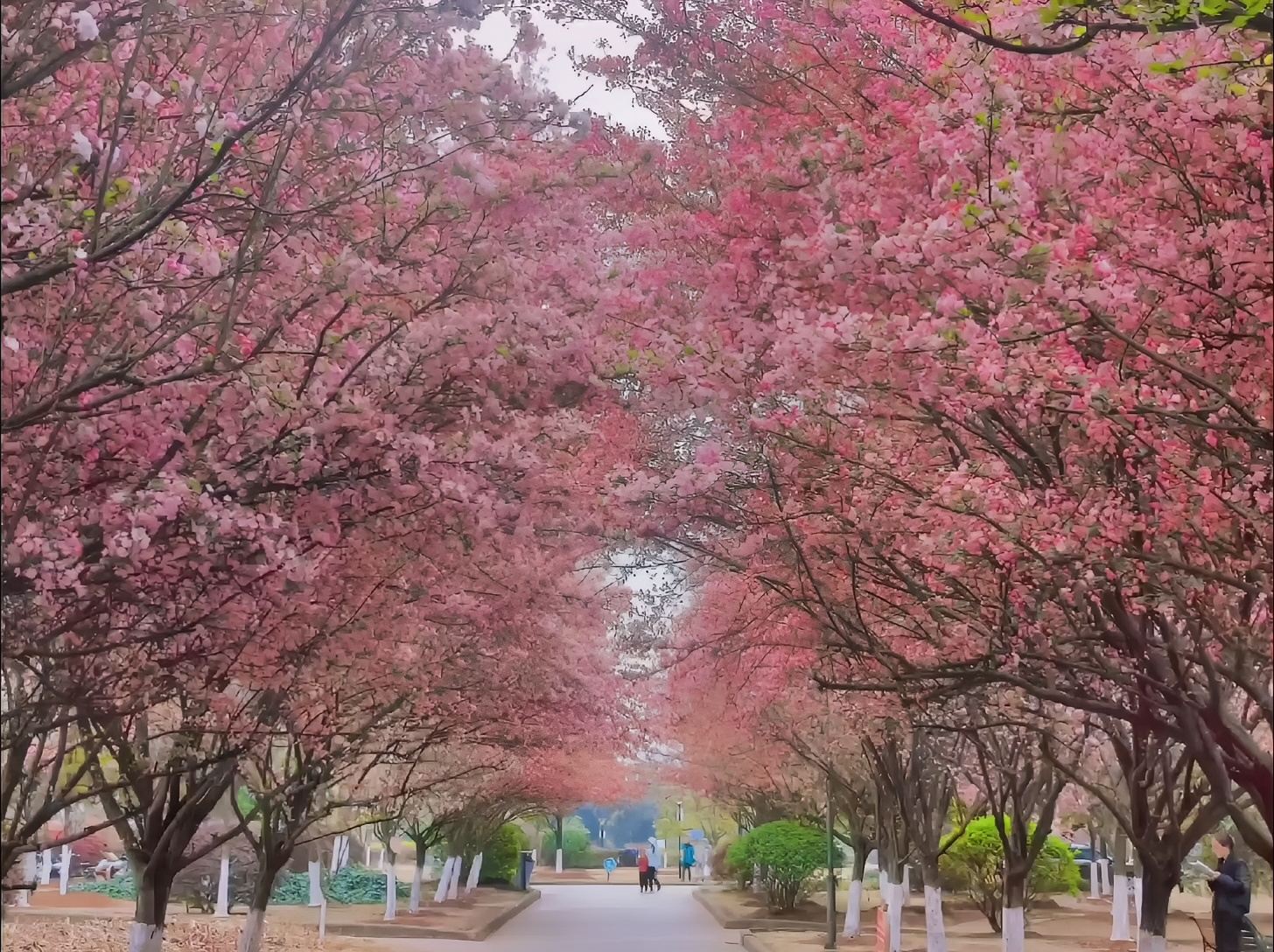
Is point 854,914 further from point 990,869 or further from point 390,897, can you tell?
point 390,897

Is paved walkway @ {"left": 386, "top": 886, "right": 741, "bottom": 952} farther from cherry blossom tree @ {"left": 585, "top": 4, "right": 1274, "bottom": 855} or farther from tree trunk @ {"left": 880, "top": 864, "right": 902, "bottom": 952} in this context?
cherry blossom tree @ {"left": 585, "top": 4, "right": 1274, "bottom": 855}

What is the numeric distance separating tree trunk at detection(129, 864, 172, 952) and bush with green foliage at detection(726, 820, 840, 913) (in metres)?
20.5

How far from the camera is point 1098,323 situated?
21.0ft

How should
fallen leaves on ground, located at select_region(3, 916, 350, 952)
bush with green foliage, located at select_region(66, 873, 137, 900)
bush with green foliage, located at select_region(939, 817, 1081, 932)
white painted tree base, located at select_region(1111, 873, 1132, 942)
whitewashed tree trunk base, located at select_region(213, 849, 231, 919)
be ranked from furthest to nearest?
bush with green foliage, located at select_region(66, 873, 137, 900) → whitewashed tree trunk base, located at select_region(213, 849, 231, 919) → bush with green foliage, located at select_region(939, 817, 1081, 932) → white painted tree base, located at select_region(1111, 873, 1132, 942) → fallen leaves on ground, located at select_region(3, 916, 350, 952)

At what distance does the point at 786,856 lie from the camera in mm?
31547

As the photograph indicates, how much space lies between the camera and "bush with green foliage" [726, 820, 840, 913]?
3155 cm

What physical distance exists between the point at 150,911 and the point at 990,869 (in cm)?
2127

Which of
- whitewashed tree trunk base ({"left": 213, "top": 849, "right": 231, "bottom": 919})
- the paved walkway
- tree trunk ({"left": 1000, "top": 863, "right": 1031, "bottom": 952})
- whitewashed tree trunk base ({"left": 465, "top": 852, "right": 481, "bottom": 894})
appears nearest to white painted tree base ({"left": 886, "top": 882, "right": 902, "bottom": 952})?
the paved walkway

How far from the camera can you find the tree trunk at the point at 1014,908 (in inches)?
637

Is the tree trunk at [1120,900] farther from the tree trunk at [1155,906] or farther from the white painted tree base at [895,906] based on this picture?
the tree trunk at [1155,906]

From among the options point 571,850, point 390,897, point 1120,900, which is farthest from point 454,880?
point 571,850

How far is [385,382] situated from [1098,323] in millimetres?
3874

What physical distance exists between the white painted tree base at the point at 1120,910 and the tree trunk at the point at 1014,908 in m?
10.6

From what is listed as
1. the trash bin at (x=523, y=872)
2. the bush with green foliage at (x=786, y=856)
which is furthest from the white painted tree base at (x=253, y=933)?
the trash bin at (x=523, y=872)
